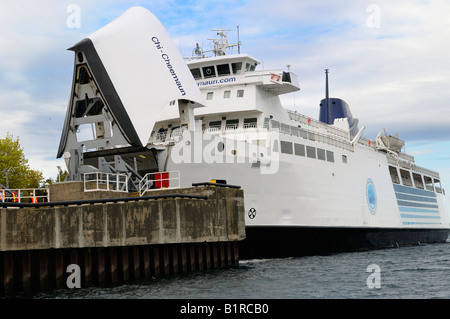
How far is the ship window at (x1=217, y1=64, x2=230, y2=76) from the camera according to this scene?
101 feet

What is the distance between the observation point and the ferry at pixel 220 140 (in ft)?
73.8

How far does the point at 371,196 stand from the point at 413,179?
14.2 meters

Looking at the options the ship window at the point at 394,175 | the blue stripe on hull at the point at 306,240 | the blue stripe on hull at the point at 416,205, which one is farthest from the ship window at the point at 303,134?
the ship window at the point at 394,175

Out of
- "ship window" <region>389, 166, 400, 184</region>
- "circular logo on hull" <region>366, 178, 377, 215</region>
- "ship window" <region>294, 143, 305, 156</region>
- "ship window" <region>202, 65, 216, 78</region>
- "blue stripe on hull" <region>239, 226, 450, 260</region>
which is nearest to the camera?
"blue stripe on hull" <region>239, 226, 450, 260</region>

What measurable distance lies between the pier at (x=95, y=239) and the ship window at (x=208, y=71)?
12.4 metres

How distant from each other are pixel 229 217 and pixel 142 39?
799 centimetres

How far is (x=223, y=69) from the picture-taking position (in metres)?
30.9

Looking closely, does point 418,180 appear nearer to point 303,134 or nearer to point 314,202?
point 303,134

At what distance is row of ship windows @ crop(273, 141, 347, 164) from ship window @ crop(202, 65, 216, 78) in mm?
6368

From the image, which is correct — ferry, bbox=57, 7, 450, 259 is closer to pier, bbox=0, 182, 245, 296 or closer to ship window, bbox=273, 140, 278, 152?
ship window, bbox=273, 140, 278, 152

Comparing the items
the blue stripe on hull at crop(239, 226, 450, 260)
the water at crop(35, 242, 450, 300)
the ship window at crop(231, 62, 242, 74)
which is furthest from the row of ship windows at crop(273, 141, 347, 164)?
the water at crop(35, 242, 450, 300)

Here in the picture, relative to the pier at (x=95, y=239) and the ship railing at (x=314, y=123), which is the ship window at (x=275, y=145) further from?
the ship railing at (x=314, y=123)
